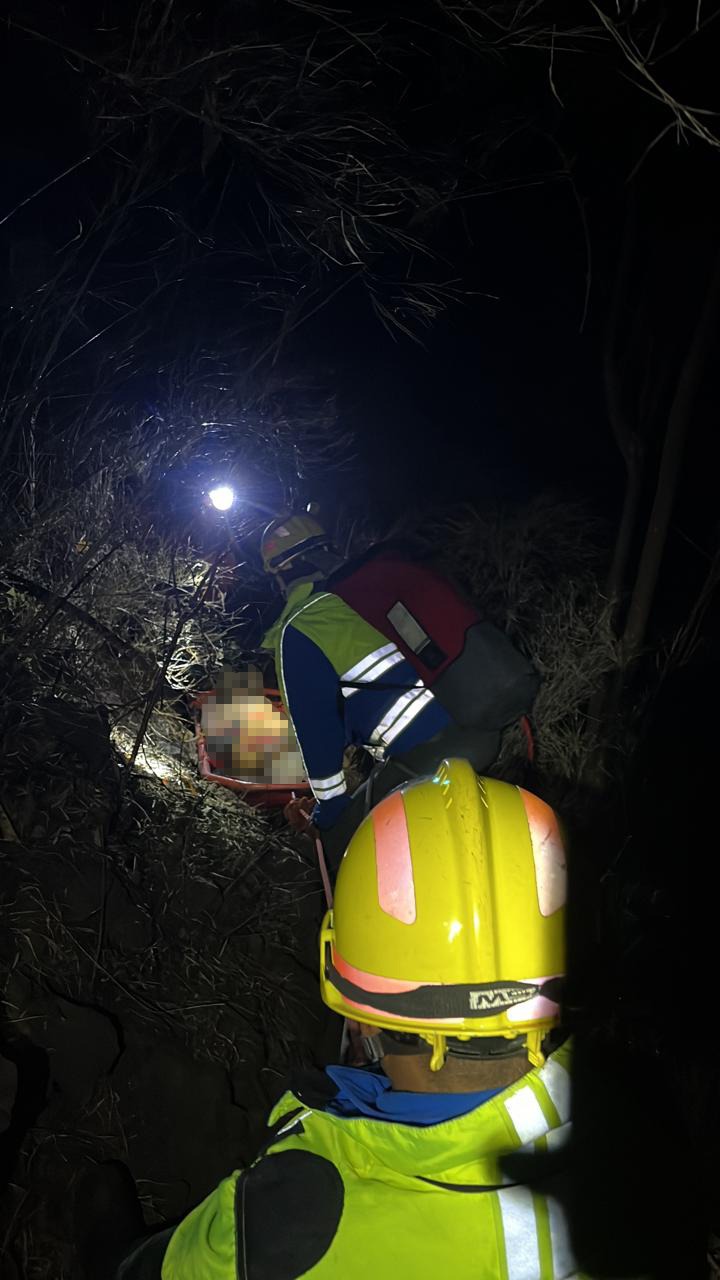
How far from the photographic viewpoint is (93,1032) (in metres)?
3.35

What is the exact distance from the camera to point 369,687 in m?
3.36

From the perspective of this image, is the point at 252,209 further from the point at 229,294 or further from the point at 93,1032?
the point at 93,1032

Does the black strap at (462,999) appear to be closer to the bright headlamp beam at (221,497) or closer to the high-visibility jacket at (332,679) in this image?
the high-visibility jacket at (332,679)

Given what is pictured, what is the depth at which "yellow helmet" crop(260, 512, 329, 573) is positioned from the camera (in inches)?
146

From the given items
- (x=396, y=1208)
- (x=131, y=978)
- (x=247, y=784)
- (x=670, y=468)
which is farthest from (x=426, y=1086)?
(x=670, y=468)

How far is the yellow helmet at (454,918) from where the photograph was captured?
150cm

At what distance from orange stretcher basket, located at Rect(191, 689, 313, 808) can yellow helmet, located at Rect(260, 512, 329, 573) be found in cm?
151

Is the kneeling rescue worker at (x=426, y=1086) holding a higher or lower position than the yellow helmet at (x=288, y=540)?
lower

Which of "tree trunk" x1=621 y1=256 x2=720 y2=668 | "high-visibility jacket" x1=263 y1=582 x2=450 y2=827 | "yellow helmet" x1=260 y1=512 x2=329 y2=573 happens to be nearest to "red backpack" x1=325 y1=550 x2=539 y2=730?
"high-visibility jacket" x1=263 y1=582 x2=450 y2=827

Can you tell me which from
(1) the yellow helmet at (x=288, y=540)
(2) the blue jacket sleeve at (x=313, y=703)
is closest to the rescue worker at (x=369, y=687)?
(2) the blue jacket sleeve at (x=313, y=703)

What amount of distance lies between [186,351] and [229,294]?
1.65 feet

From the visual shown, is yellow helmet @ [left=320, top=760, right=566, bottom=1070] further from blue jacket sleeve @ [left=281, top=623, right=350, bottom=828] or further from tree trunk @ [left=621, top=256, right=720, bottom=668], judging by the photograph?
tree trunk @ [left=621, top=256, right=720, bottom=668]

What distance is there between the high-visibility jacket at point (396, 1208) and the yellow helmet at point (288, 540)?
2699 mm

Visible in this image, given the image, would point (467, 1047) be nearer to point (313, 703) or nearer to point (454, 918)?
point (454, 918)
